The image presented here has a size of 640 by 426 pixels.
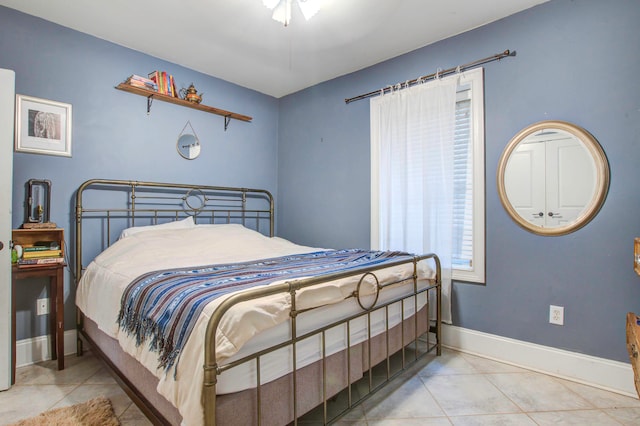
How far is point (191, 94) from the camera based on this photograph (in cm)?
315

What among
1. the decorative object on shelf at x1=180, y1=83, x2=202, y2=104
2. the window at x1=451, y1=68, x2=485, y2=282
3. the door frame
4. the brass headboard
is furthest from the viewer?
the decorative object on shelf at x1=180, y1=83, x2=202, y2=104

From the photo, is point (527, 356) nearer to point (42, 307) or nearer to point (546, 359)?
point (546, 359)

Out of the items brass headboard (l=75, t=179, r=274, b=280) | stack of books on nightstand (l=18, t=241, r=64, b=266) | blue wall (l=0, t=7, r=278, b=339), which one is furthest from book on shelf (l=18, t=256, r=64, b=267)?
blue wall (l=0, t=7, r=278, b=339)

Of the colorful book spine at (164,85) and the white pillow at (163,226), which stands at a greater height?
the colorful book spine at (164,85)

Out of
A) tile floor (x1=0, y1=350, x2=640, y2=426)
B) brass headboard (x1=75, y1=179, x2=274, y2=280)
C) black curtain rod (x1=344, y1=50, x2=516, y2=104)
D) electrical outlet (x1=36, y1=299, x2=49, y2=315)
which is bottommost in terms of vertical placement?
tile floor (x1=0, y1=350, x2=640, y2=426)

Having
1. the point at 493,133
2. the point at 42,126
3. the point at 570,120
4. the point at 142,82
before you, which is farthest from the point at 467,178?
the point at 42,126

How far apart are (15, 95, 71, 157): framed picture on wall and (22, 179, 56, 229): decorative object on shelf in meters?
0.24

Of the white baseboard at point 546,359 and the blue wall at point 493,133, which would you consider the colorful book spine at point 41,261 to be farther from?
the white baseboard at point 546,359

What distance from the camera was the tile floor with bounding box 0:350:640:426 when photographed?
5.57ft

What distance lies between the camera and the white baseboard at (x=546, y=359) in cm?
196

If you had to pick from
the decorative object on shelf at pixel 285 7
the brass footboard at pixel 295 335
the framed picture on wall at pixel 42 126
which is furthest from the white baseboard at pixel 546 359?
the framed picture on wall at pixel 42 126

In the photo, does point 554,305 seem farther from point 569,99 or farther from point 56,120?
point 56,120

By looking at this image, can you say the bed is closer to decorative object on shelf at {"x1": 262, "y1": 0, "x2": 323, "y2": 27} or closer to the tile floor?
the tile floor

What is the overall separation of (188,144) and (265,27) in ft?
4.42
